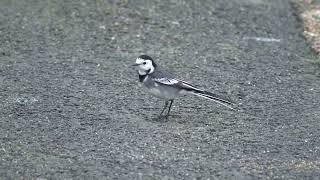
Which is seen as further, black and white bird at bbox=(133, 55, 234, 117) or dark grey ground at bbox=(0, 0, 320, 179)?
black and white bird at bbox=(133, 55, 234, 117)

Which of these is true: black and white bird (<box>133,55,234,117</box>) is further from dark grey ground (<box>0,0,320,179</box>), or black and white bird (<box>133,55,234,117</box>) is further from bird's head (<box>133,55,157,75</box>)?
dark grey ground (<box>0,0,320,179</box>)

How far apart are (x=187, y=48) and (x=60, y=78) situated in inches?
91.6

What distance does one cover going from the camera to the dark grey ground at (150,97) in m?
6.88

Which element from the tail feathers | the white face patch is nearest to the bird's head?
the white face patch

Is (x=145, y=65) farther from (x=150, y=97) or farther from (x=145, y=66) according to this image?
(x=150, y=97)

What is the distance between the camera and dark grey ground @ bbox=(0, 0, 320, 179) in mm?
6883

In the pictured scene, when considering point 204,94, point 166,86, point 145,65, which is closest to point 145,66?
point 145,65

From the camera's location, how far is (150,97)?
29.9ft

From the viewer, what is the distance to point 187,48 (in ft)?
36.5

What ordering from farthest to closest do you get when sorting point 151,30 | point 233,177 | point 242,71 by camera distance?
1. point 151,30
2. point 242,71
3. point 233,177

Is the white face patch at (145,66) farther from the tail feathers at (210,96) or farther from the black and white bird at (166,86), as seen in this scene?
the tail feathers at (210,96)

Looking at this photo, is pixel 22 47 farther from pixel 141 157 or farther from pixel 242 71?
pixel 141 157

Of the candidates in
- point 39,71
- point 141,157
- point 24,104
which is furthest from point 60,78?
point 141,157

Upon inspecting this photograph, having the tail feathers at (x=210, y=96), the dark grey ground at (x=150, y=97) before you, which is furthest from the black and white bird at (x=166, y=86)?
the dark grey ground at (x=150, y=97)
